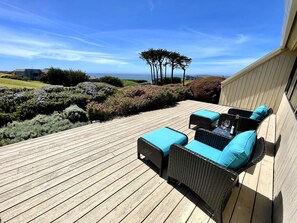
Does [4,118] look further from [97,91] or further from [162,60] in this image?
[162,60]

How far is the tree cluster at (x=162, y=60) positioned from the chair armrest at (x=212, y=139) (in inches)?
650

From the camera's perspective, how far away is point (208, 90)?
25.4 feet

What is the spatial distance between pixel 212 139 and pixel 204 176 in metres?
0.86

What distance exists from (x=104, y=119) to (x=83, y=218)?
3365 millimetres

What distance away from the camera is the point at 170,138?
93.5 inches

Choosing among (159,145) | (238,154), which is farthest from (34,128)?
(238,154)

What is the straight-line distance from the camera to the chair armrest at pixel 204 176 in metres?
1.34

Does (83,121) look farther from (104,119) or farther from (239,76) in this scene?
(239,76)

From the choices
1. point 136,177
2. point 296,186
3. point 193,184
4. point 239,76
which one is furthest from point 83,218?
point 239,76

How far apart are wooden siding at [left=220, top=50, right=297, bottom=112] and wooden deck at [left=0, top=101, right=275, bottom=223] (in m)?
3.99

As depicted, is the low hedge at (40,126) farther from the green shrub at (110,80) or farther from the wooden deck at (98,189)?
the green shrub at (110,80)

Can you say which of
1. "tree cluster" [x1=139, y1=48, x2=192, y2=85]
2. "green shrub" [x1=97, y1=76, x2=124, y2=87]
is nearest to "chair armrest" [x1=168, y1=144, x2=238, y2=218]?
"green shrub" [x1=97, y1=76, x2=124, y2=87]

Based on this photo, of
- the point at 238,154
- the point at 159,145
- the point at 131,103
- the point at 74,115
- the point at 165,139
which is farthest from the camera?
the point at 131,103

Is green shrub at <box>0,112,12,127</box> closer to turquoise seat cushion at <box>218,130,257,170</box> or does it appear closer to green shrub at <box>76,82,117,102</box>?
green shrub at <box>76,82,117,102</box>
